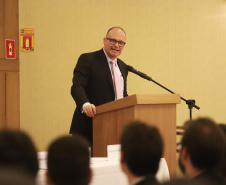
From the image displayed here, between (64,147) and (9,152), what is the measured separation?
0.14 m

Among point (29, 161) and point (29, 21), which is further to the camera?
point (29, 21)

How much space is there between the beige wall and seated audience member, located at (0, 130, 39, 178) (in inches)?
150

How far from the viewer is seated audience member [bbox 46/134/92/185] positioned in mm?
978

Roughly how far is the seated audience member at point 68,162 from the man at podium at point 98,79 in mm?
2097

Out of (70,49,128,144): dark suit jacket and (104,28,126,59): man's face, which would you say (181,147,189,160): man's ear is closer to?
(70,49,128,144): dark suit jacket

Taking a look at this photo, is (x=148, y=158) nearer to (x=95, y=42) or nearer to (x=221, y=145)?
(x=221, y=145)

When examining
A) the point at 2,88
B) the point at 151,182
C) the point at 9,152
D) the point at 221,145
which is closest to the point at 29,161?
the point at 9,152

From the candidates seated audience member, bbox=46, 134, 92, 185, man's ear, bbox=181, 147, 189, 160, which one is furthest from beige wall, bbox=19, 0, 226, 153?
seated audience member, bbox=46, 134, 92, 185

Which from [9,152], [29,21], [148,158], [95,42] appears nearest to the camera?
[9,152]

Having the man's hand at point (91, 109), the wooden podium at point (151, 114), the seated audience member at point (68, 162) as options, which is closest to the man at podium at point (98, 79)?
the man's hand at point (91, 109)

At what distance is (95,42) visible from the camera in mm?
5000

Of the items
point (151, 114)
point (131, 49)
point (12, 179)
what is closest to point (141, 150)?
point (12, 179)

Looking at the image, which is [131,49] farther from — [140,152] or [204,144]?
[140,152]

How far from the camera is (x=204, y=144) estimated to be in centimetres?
134
